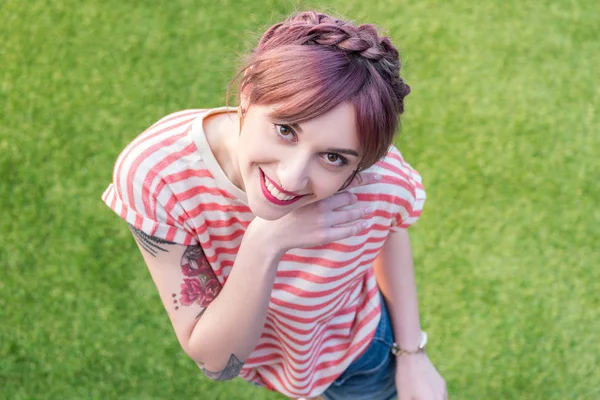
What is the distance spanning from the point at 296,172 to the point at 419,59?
2.74 m

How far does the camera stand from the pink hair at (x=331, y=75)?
121cm

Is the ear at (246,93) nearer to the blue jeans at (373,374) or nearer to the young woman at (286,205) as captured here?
the young woman at (286,205)

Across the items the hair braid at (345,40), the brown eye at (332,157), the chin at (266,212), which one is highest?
the hair braid at (345,40)

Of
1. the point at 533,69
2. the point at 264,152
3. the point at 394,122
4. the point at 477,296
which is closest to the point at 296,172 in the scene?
the point at 264,152

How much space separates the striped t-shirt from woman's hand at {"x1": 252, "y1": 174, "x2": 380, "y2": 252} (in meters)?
0.08

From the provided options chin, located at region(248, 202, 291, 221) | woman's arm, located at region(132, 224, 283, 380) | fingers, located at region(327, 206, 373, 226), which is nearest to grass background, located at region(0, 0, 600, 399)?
woman's arm, located at region(132, 224, 283, 380)

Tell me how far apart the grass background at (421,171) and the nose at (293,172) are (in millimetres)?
1810

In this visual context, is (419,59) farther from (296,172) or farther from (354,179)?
(296,172)

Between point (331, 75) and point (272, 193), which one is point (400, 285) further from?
point (331, 75)

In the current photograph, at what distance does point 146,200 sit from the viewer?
4.71ft

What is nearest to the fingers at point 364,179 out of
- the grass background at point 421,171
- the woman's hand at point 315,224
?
the woman's hand at point 315,224

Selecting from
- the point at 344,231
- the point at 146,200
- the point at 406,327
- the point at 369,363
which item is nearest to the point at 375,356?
the point at 369,363

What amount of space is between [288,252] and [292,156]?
1.33ft

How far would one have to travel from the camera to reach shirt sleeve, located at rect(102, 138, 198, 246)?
4.65 ft
